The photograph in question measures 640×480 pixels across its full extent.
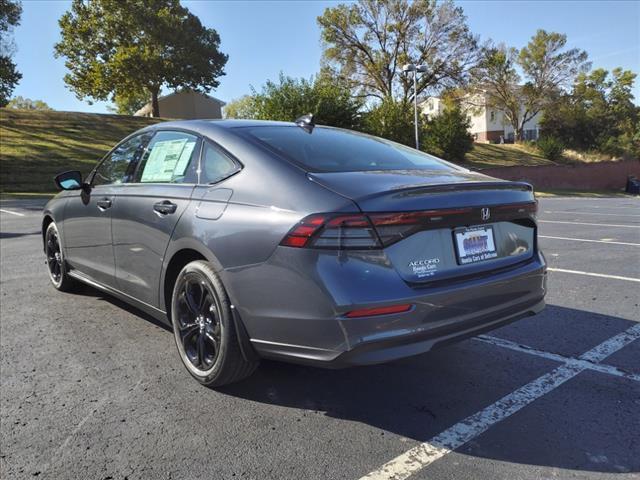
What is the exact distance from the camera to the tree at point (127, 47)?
42.3 metres

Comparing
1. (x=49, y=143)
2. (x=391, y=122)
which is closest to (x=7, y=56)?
(x=49, y=143)

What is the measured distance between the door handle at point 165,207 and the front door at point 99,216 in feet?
2.52

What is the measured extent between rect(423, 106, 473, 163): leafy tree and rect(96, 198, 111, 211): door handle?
30.5 meters

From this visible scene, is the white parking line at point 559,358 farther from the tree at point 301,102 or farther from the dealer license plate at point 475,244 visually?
the tree at point 301,102

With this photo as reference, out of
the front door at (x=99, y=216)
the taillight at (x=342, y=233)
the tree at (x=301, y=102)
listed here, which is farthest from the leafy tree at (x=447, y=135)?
the taillight at (x=342, y=233)

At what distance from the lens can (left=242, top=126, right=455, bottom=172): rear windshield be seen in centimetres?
302

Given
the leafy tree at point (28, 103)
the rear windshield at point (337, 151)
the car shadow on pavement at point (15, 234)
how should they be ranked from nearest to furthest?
the rear windshield at point (337, 151)
the car shadow on pavement at point (15, 234)
the leafy tree at point (28, 103)

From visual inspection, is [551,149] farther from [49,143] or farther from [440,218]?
[440,218]

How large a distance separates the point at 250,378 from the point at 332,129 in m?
1.93

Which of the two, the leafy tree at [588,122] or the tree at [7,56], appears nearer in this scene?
the tree at [7,56]

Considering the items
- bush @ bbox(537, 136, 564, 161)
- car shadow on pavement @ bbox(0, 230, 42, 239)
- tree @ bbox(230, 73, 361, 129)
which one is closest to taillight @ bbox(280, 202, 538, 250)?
car shadow on pavement @ bbox(0, 230, 42, 239)

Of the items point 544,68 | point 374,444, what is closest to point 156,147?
point 374,444

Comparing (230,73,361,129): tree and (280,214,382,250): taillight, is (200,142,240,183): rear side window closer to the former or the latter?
(280,214,382,250): taillight

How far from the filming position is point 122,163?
4.18 meters
